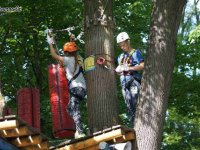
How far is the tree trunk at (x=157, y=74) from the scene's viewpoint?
5.73 m

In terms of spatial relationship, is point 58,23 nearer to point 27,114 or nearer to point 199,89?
point 199,89

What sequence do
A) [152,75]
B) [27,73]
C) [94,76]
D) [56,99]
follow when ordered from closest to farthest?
[152,75] < [94,76] < [56,99] < [27,73]

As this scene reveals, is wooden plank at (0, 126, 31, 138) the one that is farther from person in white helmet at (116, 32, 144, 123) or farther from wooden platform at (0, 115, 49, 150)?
person in white helmet at (116, 32, 144, 123)

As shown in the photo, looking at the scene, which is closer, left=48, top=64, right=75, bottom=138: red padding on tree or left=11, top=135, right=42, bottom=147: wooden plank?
left=11, top=135, right=42, bottom=147: wooden plank

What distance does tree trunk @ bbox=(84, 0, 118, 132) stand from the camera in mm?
6156

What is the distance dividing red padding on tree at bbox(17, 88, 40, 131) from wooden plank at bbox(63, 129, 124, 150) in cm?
146

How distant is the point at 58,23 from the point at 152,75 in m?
5.81

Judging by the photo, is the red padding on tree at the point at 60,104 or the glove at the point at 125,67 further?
the red padding on tree at the point at 60,104

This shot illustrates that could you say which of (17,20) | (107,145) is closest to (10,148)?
(107,145)

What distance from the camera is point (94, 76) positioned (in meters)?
6.43

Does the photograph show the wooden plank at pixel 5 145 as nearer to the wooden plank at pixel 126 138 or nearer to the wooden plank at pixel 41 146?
the wooden plank at pixel 41 146

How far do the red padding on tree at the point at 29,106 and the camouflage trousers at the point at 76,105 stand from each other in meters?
0.54

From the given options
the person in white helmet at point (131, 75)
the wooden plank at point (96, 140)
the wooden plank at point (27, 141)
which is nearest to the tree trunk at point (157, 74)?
the wooden plank at point (96, 140)

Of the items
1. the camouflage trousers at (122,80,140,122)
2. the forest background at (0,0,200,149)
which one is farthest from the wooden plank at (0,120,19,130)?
the forest background at (0,0,200,149)
